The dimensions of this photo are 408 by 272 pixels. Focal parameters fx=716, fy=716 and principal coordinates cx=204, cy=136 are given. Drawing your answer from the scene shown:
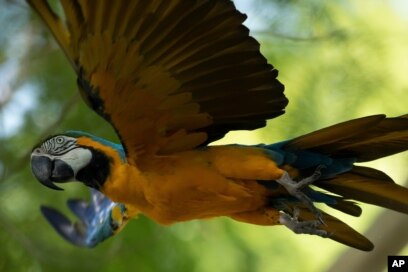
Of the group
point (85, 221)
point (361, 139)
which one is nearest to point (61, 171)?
point (361, 139)

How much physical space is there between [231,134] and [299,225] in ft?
2.62

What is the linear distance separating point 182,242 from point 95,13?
1.35 metres

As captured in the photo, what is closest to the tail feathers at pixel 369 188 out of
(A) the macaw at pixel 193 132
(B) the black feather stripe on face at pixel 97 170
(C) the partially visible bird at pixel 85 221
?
(A) the macaw at pixel 193 132

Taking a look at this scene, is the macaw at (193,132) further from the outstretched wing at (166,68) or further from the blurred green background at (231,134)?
the blurred green background at (231,134)

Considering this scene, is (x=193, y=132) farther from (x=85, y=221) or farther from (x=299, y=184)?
(x=85, y=221)

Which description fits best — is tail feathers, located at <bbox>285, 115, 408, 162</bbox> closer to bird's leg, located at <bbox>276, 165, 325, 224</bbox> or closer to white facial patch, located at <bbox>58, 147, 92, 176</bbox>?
bird's leg, located at <bbox>276, 165, 325, 224</bbox>

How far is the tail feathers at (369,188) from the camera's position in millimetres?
1506

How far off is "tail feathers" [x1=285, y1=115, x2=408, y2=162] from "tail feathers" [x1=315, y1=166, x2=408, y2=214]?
1.6 inches

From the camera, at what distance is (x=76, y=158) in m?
1.43

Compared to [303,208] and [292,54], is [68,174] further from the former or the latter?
[292,54]

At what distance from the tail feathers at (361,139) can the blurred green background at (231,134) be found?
2.01ft

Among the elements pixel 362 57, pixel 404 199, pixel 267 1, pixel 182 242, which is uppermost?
pixel 267 1

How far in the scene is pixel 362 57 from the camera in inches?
89.0

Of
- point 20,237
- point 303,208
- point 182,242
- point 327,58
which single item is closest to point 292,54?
point 327,58
